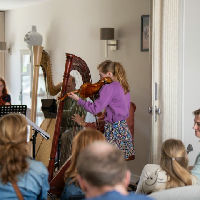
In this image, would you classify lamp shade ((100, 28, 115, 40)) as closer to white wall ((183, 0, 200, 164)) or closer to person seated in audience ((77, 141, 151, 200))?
white wall ((183, 0, 200, 164))

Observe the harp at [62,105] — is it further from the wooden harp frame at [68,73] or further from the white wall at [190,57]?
the white wall at [190,57]

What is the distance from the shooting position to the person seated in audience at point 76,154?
2545 mm

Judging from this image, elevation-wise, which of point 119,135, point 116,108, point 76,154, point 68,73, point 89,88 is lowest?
point 119,135

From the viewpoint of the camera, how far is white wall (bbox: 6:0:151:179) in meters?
5.92

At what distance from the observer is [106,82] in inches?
166

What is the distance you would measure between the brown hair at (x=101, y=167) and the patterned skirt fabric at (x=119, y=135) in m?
2.92

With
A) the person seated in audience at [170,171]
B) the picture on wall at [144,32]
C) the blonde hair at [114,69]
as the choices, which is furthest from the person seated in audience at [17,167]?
the picture on wall at [144,32]

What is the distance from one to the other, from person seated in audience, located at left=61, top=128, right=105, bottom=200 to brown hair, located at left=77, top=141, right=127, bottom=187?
108 cm

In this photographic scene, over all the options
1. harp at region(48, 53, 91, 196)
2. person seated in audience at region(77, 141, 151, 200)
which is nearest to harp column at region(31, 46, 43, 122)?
harp at region(48, 53, 91, 196)

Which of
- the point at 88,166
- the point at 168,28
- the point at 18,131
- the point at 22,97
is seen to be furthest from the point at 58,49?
the point at 88,166

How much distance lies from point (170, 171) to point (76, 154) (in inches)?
20.0

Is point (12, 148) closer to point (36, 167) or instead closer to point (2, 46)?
point (36, 167)

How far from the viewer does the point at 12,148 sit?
244cm

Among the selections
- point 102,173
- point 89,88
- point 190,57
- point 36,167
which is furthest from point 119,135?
point 102,173
